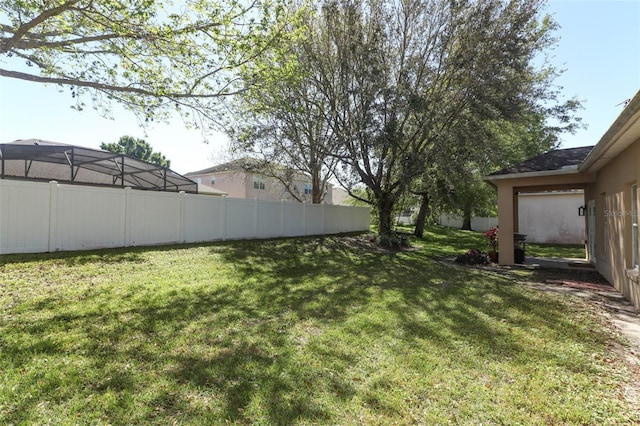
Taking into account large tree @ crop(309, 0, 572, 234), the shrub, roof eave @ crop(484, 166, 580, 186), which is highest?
large tree @ crop(309, 0, 572, 234)

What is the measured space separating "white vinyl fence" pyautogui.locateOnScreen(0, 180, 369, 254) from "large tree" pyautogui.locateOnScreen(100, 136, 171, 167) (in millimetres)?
38710

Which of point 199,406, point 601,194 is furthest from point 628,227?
point 199,406

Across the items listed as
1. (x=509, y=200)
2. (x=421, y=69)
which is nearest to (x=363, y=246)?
(x=509, y=200)

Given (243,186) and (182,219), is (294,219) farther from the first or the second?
(243,186)

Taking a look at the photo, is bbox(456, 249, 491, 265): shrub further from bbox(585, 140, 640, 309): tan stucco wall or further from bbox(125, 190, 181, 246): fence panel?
bbox(125, 190, 181, 246): fence panel

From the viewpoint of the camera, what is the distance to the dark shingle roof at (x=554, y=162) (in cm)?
961

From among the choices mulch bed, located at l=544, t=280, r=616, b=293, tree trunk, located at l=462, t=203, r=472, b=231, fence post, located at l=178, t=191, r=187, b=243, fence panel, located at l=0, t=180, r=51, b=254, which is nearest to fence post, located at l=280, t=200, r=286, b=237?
fence post, located at l=178, t=191, r=187, b=243

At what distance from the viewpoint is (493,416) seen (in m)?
2.62

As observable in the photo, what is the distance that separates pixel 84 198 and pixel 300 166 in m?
9.67

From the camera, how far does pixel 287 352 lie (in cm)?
364

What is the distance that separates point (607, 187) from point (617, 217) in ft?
3.60

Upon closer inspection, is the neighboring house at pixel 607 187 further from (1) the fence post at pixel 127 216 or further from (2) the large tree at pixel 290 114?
(1) the fence post at pixel 127 216

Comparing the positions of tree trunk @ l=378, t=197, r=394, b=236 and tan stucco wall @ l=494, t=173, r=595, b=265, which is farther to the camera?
tree trunk @ l=378, t=197, r=394, b=236

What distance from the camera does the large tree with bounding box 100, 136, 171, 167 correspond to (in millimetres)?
45062
